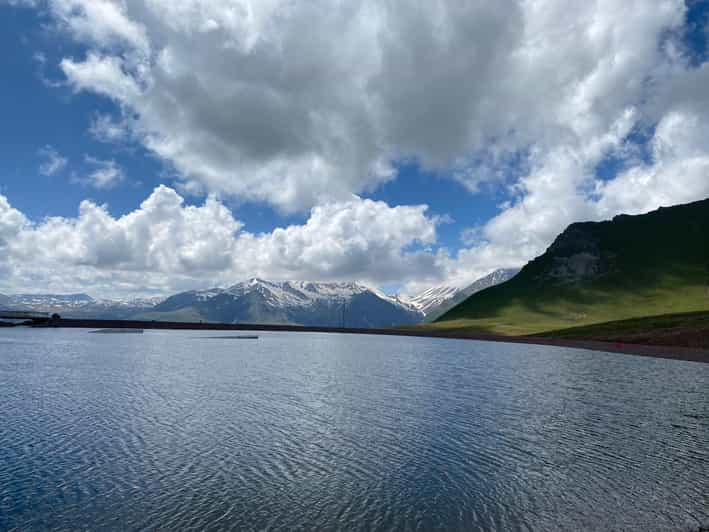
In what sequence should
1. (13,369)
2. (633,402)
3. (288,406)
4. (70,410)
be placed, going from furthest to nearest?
1. (13,369)
2. (633,402)
3. (288,406)
4. (70,410)

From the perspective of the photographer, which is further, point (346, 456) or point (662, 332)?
point (662, 332)

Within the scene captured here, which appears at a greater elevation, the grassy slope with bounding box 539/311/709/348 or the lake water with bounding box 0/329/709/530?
the grassy slope with bounding box 539/311/709/348

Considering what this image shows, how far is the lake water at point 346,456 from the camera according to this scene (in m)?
21.6

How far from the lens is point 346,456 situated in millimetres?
30750

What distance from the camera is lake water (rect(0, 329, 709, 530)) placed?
851 inches

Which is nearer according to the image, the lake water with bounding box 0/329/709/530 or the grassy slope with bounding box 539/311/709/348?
the lake water with bounding box 0/329/709/530

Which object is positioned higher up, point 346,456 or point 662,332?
point 662,332

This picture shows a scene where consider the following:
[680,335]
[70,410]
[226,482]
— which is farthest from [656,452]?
[680,335]

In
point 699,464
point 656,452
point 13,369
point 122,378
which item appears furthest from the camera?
point 13,369

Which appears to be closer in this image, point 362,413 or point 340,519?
point 340,519

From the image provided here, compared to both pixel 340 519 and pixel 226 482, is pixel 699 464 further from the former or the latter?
pixel 226 482

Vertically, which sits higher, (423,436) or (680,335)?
(680,335)

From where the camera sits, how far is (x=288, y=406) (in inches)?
1836

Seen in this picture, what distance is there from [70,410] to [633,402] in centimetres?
5760
